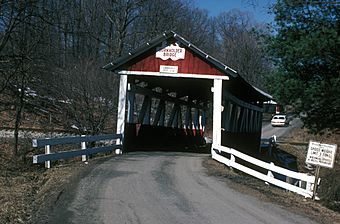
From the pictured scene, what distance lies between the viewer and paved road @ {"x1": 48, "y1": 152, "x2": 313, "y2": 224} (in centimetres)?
681

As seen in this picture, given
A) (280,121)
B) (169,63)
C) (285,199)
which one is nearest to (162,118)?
(169,63)

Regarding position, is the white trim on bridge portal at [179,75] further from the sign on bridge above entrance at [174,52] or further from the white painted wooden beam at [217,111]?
the sign on bridge above entrance at [174,52]

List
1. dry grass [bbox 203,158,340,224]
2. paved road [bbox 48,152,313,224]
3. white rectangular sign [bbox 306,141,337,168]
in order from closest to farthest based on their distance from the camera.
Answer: paved road [bbox 48,152,313,224]
dry grass [bbox 203,158,340,224]
white rectangular sign [bbox 306,141,337,168]

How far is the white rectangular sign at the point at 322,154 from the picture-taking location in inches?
389

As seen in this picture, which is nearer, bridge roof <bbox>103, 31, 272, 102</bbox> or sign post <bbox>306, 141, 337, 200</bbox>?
sign post <bbox>306, 141, 337, 200</bbox>

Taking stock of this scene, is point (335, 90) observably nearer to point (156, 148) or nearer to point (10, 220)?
point (156, 148)

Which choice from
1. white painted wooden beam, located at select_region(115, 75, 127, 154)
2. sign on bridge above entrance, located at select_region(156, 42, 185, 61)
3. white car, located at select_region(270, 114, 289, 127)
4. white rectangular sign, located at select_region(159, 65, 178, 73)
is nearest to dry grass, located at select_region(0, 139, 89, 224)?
white painted wooden beam, located at select_region(115, 75, 127, 154)

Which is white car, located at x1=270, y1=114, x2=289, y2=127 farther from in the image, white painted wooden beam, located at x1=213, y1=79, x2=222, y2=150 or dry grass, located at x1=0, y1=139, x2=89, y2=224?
dry grass, located at x1=0, y1=139, x2=89, y2=224

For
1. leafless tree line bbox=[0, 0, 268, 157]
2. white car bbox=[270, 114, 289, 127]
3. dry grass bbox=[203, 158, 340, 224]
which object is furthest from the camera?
white car bbox=[270, 114, 289, 127]

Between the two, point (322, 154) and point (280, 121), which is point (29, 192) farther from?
point (280, 121)

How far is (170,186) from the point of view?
9711 millimetres

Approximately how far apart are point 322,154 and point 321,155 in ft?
0.09

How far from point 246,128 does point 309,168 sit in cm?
660

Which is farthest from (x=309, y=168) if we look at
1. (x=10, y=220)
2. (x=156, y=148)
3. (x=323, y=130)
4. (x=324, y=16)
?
(x=10, y=220)
